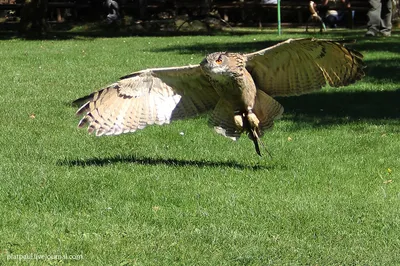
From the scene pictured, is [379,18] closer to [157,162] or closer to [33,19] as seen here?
[33,19]

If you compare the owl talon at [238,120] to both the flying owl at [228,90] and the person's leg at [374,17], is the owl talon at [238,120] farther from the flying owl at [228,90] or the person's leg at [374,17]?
the person's leg at [374,17]

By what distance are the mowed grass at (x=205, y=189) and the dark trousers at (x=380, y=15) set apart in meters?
9.47

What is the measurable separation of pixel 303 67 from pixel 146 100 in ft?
5.29

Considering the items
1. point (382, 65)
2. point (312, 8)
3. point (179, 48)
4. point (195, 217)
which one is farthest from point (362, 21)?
point (195, 217)

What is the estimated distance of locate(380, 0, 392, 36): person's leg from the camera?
2078cm

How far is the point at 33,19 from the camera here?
2439cm

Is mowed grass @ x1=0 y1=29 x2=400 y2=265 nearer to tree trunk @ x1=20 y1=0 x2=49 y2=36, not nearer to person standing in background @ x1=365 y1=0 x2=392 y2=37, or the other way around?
person standing in background @ x1=365 y1=0 x2=392 y2=37

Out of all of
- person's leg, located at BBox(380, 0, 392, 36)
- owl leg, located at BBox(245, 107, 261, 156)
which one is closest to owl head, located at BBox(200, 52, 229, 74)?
owl leg, located at BBox(245, 107, 261, 156)

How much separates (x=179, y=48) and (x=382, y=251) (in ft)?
48.3

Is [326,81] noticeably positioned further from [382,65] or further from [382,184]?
[382,65]

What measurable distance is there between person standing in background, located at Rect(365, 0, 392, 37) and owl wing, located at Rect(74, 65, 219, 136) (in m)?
14.1

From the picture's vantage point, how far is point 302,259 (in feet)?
16.9

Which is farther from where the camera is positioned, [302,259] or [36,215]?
[36,215]

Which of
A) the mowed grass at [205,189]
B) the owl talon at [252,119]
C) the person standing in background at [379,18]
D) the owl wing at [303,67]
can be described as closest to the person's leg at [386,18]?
the person standing in background at [379,18]
